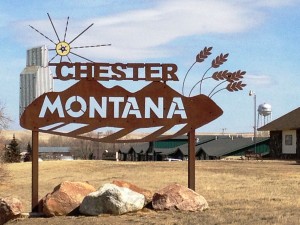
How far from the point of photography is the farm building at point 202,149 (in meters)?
62.1

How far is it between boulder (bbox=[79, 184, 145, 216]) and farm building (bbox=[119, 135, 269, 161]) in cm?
4689

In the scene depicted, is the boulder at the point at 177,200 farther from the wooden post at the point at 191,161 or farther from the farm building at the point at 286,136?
the farm building at the point at 286,136

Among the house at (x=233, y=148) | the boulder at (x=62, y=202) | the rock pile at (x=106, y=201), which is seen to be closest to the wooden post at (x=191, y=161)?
the rock pile at (x=106, y=201)

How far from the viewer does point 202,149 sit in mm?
67812

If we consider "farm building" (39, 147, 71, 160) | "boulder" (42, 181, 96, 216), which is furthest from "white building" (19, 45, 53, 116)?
"farm building" (39, 147, 71, 160)

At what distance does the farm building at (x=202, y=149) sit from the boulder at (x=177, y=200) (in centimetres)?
4633

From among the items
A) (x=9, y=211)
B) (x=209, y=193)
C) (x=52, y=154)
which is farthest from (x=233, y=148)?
(x=52, y=154)

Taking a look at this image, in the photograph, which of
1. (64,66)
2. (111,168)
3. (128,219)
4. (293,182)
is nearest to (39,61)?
(64,66)

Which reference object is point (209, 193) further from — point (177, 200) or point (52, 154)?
point (52, 154)

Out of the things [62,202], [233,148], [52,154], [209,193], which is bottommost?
[52,154]

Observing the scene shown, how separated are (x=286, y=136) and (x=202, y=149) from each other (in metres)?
17.3

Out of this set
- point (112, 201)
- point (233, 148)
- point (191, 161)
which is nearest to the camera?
point (112, 201)

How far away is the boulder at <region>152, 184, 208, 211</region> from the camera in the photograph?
13.4m

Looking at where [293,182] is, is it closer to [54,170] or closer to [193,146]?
[193,146]
